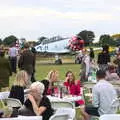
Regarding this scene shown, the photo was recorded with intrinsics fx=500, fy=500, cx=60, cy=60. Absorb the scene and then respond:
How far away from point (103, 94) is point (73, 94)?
304 centimetres

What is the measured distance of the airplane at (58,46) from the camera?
45781mm

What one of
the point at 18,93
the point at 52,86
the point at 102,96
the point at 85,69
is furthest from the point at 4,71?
the point at 102,96

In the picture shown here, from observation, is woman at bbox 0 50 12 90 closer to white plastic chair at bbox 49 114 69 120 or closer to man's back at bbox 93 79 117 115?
man's back at bbox 93 79 117 115

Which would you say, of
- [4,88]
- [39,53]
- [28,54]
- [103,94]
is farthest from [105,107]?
[39,53]

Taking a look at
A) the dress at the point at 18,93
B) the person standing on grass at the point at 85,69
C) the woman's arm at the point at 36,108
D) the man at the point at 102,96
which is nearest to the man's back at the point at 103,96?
the man at the point at 102,96

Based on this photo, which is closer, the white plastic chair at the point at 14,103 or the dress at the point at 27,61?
the white plastic chair at the point at 14,103

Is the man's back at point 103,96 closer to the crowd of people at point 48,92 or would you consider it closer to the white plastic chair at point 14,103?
the crowd of people at point 48,92

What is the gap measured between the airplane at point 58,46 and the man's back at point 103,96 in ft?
119

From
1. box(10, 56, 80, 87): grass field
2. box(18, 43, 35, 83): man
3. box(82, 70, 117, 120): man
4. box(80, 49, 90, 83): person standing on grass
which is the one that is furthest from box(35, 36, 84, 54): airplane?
box(82, 70, 117, 120): man

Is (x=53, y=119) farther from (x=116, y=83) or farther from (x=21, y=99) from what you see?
(x=116, y=83)

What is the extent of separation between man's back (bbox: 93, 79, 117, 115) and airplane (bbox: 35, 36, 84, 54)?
36177 millimetres

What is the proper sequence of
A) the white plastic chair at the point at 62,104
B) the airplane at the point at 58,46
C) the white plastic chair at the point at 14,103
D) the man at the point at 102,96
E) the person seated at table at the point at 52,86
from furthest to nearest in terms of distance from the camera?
the airplane at the point at 58,46 < the person seated at table at the point at 52,86 < the white plastic chair at the point at 14,103 < the white plastic chair at the point at 62,104 < the man at the point at 102,96

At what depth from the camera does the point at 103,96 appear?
29.6ft

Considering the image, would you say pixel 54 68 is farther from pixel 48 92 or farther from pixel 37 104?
pixel 37 104
